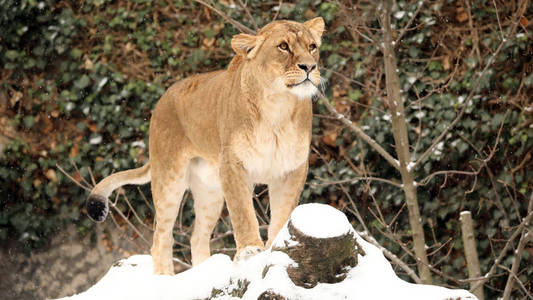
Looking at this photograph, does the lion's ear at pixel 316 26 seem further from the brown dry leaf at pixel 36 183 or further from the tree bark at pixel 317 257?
the brown dry leaf at pixel 36 183

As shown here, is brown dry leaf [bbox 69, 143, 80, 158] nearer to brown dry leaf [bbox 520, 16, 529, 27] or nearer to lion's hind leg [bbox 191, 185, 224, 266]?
lion's hind leg [bbox 191, 185, 224, 266]

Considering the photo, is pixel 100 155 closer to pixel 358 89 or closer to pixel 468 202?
pixel 358 89

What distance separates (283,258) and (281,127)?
1.02 metres

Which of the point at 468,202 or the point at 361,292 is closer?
the point at 361,292

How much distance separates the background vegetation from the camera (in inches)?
257

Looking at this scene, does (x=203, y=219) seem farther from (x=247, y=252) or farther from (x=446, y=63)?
(x=446, y=63)

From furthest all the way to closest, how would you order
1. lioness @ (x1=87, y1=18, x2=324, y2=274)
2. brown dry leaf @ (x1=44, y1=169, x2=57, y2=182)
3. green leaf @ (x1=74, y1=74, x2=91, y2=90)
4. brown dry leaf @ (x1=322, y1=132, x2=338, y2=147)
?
brown dry leaf @ (x1=44, y1=169, x2=57, y2=182) → green leaf @ (x1=74, y1=74, x2=91, y2=90) → brown dry leaf @ (x1=322, y1=132, x2=338, y2=147) → lioness @ (x1=87, y1=18, x2=324, y2=274)

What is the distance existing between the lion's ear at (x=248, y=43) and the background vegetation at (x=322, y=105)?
201 cm

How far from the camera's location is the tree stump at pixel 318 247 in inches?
122

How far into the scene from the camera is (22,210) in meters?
8.13

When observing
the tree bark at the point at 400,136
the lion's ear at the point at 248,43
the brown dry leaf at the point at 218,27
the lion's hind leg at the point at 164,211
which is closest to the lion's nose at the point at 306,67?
the lion's ear at the point at 248,43

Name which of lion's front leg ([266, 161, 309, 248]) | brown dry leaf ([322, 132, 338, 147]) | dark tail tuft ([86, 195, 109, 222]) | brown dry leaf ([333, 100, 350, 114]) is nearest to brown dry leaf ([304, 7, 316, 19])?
brown dry leaf ([333, 100, 350, 114])

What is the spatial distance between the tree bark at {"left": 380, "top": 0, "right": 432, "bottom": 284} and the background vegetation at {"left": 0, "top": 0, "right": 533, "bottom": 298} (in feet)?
2.09

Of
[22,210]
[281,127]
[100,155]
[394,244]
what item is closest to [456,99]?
[394,244]
